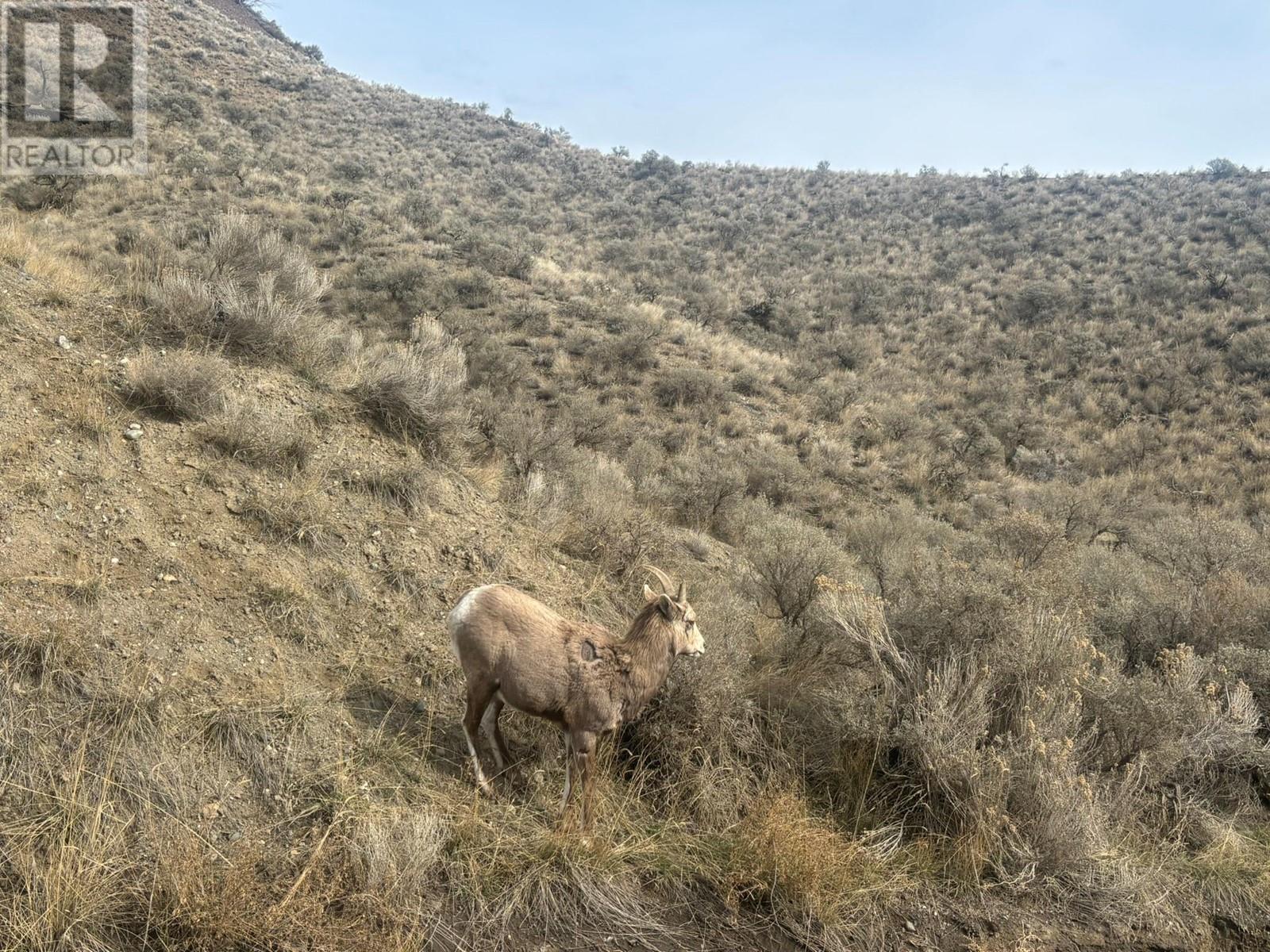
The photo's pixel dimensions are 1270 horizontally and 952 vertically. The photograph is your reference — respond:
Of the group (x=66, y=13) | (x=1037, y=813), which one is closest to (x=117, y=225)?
(x=1037, y=813)

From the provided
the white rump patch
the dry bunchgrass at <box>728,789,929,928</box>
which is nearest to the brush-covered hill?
the dry bunchgrass at <box>728,789,929,928</box>

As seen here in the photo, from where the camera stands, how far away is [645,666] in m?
4.09

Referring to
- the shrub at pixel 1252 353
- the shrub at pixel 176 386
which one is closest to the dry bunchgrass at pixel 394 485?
the shrub at pixel 176 386

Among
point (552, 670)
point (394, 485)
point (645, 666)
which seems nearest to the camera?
point (552, 670)

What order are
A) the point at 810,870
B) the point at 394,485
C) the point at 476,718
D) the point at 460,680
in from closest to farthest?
1. the point at 810,870
2. the point at 476,718
3. the point at 460,680
4. the point at 394,485

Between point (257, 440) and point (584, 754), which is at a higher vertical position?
point (257, 440)

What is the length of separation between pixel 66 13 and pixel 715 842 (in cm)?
4348

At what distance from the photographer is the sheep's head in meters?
4.18

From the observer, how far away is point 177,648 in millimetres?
3928

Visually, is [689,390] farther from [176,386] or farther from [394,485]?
[176,386]

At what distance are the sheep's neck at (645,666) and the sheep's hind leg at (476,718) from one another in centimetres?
85

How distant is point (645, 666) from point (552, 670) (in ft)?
2.02

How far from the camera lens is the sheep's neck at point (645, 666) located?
13.3 ft

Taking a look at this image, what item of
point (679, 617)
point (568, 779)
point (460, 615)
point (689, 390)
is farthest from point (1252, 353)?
point (460, 615)
